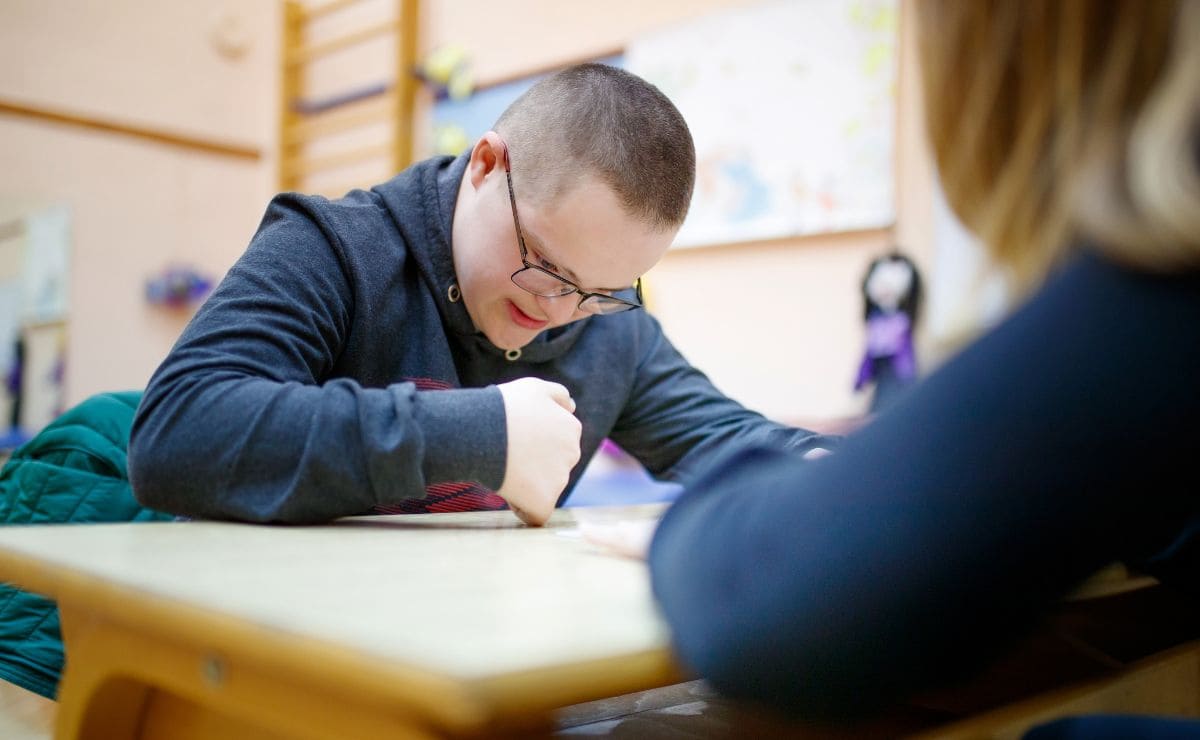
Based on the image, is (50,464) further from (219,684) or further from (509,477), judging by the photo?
(219,684)

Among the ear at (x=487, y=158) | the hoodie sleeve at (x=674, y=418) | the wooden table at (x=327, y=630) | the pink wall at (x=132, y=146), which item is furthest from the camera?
the pink wall at (x=132, y=146)

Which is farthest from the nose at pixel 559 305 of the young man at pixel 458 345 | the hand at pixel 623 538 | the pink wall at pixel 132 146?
the pink wall at pixel 132 146

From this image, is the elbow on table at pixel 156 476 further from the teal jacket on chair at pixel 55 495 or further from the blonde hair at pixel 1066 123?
the blonde hair at pixel 1066 123

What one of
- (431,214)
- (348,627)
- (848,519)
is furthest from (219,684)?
(431,214)

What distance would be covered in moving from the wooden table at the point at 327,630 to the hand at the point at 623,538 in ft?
0.04

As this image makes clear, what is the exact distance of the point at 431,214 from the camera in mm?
1051

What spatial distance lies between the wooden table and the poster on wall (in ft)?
6.10

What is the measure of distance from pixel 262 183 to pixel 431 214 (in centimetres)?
317

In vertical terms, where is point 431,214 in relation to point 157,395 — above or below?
above

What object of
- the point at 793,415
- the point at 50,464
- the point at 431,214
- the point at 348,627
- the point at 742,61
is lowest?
the point at 793,415

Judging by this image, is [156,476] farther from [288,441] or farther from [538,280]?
[538,280]

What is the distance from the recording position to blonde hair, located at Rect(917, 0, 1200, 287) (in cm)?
35

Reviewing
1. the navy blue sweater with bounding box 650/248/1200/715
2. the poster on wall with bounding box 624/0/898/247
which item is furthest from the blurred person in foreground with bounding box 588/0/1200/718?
the poster on wall with bounding box 624/0/898/247

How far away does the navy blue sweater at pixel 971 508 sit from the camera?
35cm
